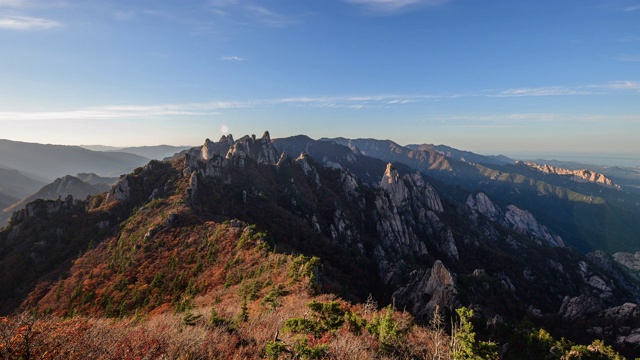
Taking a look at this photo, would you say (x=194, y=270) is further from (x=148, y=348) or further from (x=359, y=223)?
(x=359, y=223)

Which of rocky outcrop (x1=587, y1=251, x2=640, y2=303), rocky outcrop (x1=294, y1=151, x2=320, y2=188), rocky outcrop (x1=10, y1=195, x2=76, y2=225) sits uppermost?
rocky outcrop (x1=294, y1=151, x2=320, y2=188)

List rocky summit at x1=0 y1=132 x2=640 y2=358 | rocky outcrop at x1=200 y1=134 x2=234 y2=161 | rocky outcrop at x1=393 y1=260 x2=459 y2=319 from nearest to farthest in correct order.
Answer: rocky summit at x1=0 y1=132 x2=640 y2=358 < rocky outcrop at x1=393 y1=260 x2=459 y2=319 < rocky outcrop at x1=200 y1=134 x2=234 y2=161

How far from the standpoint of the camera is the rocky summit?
43.5 meters

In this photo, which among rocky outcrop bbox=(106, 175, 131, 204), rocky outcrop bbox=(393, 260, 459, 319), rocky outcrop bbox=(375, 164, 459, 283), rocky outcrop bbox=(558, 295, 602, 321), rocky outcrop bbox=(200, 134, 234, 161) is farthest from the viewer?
rocky outcrop bbox=(200, 134, 234, 161)

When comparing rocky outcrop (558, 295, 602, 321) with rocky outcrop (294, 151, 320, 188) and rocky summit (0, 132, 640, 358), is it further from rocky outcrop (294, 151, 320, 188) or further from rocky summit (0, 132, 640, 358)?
rocky outcrop (294, 151, 320, 188)

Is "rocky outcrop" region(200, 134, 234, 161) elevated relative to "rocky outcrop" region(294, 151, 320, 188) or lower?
elevated

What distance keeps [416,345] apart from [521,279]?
5468 inches

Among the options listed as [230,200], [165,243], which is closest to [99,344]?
[165,243]

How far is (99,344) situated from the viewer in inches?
493

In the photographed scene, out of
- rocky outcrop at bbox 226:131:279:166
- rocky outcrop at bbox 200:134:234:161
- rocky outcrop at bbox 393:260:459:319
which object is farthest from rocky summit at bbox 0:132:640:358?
rocky outcrop at bbox 200:134:234:161

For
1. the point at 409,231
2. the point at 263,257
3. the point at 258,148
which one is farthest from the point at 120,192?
the point at 409,231

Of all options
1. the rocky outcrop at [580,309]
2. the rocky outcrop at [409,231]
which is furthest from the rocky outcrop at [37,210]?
the rocky outcrop at [580,309]

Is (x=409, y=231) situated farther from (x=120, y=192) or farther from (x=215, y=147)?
(x=215, y=147)

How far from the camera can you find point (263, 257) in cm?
4594
